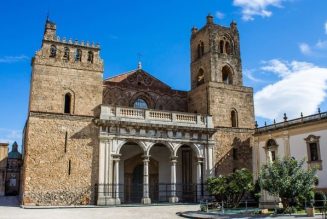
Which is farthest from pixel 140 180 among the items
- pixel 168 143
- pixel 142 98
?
pixel 142 98

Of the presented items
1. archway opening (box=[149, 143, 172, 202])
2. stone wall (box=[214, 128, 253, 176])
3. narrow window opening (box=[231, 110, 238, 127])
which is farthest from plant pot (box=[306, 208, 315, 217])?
narrow window opening (box=[231, 110, 238, 127])

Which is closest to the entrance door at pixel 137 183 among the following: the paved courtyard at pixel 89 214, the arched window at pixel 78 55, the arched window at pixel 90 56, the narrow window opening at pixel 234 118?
the narrow window opening at pixel 234 118

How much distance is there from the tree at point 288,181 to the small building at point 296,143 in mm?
6300

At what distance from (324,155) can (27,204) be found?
67.2 feet

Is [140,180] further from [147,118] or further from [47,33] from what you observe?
[47,33]

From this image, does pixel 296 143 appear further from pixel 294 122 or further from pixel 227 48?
pixel 227 48

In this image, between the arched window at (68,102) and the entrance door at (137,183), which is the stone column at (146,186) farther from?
the arched window at (68,102)

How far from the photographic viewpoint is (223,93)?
32.5 metres

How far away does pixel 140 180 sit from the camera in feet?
103

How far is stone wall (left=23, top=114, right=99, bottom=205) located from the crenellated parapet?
415 centimetres

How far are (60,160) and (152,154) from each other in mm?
8609

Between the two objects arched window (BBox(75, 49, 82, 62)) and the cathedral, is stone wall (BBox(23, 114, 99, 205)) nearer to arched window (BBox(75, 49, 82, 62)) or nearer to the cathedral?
the cathedral

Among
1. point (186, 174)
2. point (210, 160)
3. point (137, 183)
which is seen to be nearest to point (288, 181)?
point (210, 160)

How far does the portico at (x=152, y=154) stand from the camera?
26891 millimetres
